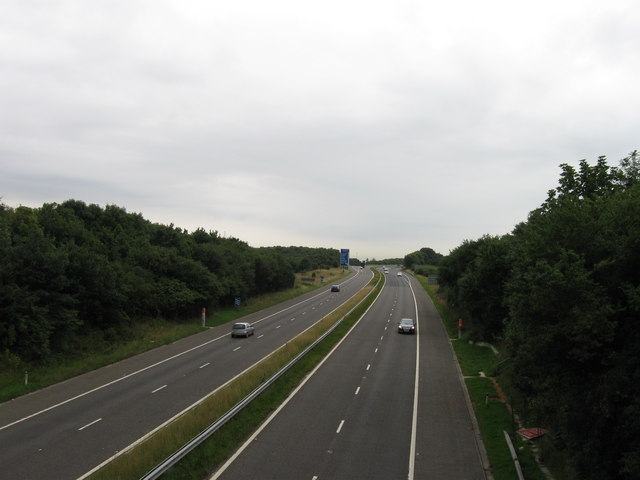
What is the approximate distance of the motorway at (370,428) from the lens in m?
14.0

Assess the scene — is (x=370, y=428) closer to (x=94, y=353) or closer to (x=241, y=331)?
(x=94, y=353)

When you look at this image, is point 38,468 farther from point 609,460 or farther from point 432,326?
point 432,326

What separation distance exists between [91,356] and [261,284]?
138 ft

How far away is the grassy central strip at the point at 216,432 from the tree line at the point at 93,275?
11787 mm

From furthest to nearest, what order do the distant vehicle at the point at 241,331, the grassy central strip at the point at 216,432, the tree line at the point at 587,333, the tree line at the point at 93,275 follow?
the distant vehicle at the point at 241,331
the tree line at the point at 93,275
the grassy central strip at the point at 216,432
the tree line at the point at 587,333

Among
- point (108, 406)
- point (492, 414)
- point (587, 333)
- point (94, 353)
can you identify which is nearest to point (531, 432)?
point (492, 414)

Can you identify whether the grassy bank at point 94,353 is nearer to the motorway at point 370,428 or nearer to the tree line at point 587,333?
the motorway at point 370,428

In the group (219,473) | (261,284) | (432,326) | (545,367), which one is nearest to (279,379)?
(219,473)

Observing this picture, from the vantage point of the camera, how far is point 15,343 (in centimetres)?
2497

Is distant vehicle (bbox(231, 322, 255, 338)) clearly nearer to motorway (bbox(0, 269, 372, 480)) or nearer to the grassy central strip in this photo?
motorway (bbox(0, 269, 372, 480))

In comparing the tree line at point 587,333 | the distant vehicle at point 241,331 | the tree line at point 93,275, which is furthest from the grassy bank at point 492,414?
the tree line at point 93,275

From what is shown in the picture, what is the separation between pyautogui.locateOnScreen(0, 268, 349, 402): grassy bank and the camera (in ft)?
74.8

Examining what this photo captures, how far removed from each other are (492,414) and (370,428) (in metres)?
5.68

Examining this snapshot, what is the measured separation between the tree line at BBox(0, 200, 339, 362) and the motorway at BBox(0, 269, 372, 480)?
4030mm
